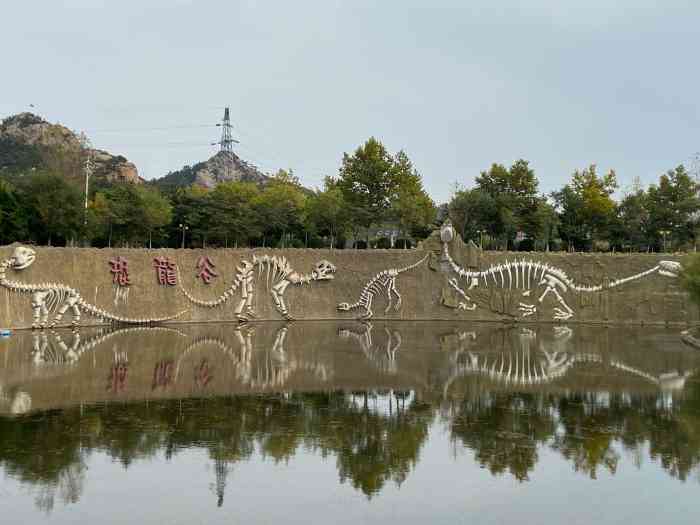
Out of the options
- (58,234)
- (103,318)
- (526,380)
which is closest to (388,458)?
(526,380)

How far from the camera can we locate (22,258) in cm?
2483

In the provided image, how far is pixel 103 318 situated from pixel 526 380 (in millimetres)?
16695

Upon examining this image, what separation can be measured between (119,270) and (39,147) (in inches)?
1893

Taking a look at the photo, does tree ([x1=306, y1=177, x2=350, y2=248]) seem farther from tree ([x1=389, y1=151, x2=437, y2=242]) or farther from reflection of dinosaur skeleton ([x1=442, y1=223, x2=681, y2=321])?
reflection of dinosaur skeleton ([x1=442, y1=223, x2=681, y2=321])

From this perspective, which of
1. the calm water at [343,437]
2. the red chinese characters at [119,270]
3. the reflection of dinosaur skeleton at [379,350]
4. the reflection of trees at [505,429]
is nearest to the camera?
the calm water at [343,437]

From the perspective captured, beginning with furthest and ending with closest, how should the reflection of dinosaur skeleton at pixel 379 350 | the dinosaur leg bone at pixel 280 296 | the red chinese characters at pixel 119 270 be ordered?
the dinosaur leg bone at pixel 280 296 < the red chinese characters at pixel 119 270 < the reflection of dinosaur skeleton at pixel 379 350

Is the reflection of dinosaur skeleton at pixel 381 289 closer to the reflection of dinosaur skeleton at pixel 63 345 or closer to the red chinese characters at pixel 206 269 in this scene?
the red chinese characters at pixel 206 269

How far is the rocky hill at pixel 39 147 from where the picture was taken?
6754cm

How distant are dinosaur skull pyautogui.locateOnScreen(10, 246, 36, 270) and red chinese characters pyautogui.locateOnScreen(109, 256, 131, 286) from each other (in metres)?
3.11

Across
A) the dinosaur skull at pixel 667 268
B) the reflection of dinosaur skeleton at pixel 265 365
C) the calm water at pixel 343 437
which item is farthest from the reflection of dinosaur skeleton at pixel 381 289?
the calm water at pixel 343 437

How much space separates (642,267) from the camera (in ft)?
107

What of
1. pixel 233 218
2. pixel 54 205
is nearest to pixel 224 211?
pixel 233 218

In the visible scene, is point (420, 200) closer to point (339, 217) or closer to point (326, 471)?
point (339, 217)

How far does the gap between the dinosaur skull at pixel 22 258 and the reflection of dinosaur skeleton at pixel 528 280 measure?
17.0m
